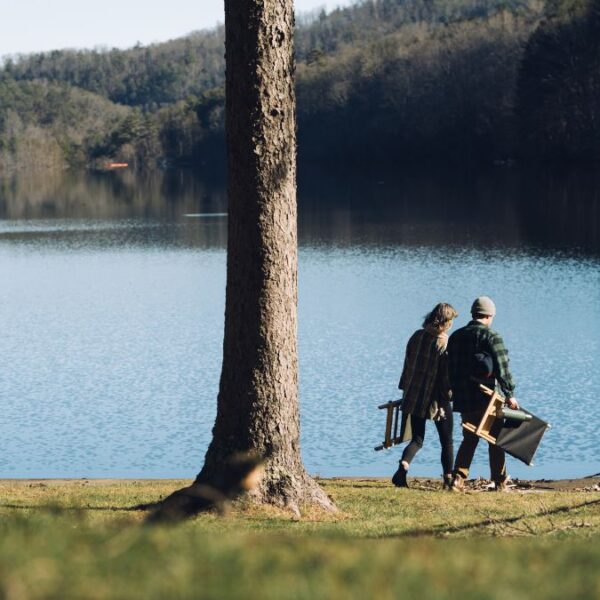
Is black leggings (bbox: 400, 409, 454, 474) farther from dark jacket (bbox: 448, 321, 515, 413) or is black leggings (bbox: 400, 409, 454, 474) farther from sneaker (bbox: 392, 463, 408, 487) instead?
dark jacket (bbox: 448, 321, 515, 413)

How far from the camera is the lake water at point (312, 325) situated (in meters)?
16.6

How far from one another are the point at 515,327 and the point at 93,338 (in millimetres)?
9316

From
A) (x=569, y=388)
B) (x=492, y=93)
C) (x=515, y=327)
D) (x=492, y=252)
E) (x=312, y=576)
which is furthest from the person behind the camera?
(x=492, y=93)

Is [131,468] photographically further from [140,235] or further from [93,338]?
[140,235]

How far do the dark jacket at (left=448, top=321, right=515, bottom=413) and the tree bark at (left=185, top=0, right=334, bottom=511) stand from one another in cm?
215

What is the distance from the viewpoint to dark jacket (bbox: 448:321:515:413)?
392 inches

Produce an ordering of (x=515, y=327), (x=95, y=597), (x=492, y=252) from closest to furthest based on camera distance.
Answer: (x=95, y=597), (x=515, y=327), (x=492, y=252)

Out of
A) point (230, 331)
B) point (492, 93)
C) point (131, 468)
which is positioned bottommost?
point (131, 468)

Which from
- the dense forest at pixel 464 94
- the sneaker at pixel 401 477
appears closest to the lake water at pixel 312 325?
the sneaker at pixel 401 477

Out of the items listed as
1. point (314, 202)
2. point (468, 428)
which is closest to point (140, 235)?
point (314, 202)

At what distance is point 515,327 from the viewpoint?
999 inches

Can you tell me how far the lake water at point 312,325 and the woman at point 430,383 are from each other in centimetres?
429

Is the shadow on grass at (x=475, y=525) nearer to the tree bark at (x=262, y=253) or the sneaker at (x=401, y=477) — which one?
the tree bark at (x=262, y=253)

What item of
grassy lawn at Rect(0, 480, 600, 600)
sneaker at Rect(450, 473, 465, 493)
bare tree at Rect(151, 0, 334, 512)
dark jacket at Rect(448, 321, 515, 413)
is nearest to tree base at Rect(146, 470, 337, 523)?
bare tree at Rect(151, 0, 334, 512)
